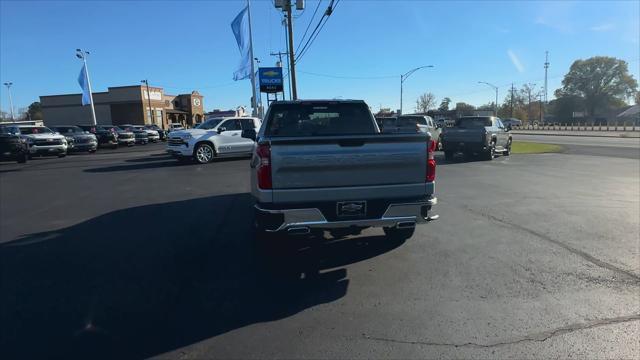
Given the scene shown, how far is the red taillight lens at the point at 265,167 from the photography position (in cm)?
446

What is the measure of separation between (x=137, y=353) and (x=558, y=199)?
8925 mm

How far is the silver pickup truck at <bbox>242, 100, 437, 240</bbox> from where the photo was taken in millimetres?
4465

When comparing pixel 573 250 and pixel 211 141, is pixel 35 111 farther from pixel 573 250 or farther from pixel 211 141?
pixel 573 250

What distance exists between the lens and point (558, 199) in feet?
30.0

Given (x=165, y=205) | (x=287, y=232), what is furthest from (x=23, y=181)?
(x=287, y=232)

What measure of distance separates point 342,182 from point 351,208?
1.03ft

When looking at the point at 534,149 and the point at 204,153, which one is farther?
the point at 534,149

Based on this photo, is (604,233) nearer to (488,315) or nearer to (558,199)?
(558,199)

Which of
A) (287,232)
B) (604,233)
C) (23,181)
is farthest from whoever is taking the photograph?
(23,181)

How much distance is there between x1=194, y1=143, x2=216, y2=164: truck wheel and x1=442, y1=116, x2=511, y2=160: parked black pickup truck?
10017 mm

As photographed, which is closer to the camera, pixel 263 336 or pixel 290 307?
pixel 263 336

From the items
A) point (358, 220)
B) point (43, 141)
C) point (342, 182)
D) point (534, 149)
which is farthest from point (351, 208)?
point (43, 141)

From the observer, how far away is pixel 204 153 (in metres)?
17.4

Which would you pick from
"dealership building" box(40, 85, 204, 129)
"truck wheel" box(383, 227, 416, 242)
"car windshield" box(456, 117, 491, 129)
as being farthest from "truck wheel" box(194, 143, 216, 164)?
"dealership building" box(40, 85, 204, 129)
